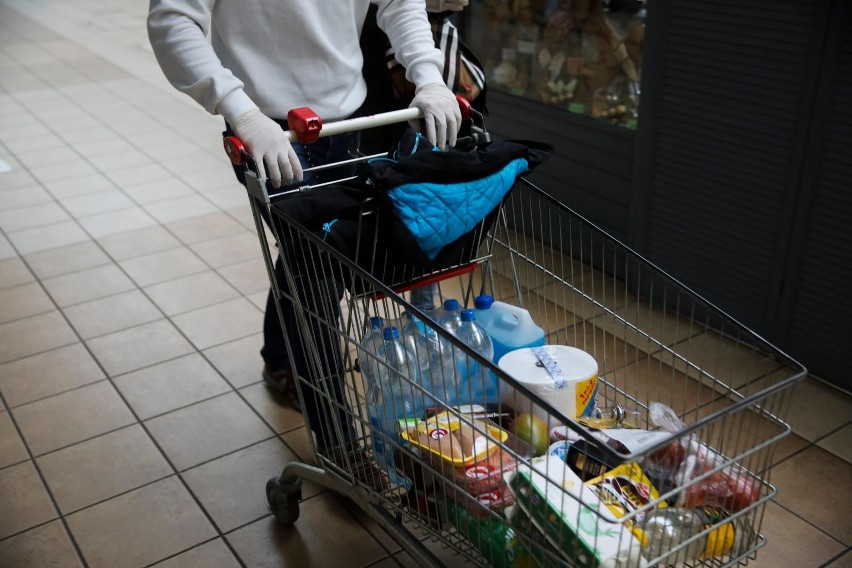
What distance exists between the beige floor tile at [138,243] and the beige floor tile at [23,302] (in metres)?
0.39

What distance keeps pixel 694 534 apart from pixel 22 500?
6.06 feet

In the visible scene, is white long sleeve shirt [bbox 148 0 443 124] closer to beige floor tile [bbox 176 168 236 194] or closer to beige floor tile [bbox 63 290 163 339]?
beige floor tile [bbox 63 290 163 339]

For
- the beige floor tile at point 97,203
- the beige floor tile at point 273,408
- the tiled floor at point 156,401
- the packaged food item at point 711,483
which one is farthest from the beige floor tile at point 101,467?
the beige floor tile at point 97,203

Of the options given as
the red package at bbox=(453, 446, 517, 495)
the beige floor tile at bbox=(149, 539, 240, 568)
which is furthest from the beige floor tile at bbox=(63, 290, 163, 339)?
the red package at bbox=(453, 446, 517, 495)

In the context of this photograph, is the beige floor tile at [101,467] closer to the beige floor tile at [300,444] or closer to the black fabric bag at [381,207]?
the beige floor tile at [300,444]

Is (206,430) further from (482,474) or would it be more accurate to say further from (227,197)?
(227,197)

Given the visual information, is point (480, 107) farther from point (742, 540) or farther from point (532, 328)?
point (742, 540)

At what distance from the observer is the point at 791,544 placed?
2.15m

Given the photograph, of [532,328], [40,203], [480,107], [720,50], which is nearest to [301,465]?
[532,328]

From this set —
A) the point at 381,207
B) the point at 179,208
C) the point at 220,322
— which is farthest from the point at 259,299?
the point at 381,207

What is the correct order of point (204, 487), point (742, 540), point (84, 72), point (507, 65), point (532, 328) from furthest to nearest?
point (84, 72)
point (507, 65)
point (204, 487)
point (532, 328)
point (742, 540)

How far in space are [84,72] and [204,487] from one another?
5.92m

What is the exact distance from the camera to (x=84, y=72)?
736cm

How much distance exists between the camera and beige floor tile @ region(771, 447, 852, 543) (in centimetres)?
223
